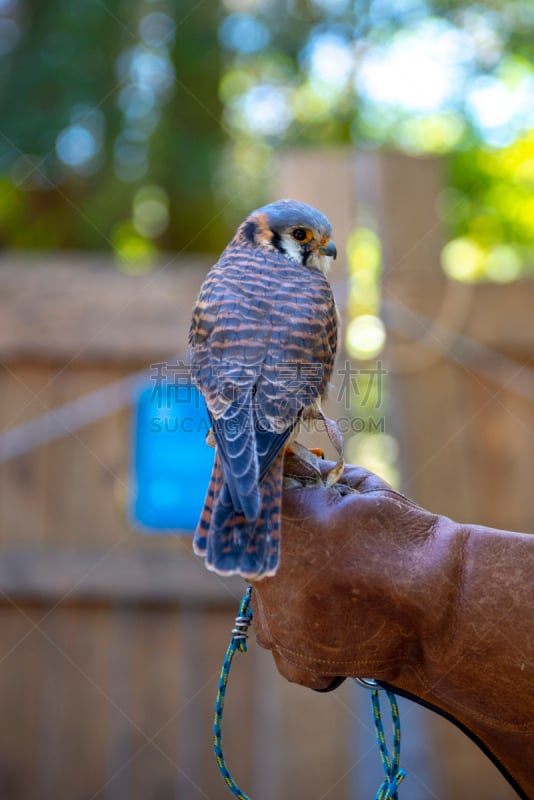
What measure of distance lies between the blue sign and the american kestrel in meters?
0.95

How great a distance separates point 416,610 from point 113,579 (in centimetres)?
196

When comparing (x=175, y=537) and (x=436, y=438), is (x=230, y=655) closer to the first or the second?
(x=175, y=537)

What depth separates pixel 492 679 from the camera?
5.49 feet

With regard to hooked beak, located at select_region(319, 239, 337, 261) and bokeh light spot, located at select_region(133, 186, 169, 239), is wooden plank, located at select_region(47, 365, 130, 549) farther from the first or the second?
bokeh light spot, located at select_region(133, 186, 169, 239)

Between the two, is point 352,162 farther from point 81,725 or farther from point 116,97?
point 116,97

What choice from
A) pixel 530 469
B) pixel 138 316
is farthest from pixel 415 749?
pixel 138 316

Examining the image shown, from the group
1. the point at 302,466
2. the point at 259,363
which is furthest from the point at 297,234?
the point at 302,466

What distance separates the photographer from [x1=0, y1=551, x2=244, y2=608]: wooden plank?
3.39m

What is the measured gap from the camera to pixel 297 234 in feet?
9.07

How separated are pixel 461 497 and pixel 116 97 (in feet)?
14.1

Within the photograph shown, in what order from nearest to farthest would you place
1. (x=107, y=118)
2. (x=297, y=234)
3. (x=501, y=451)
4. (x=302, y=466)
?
(x=302, y=466) < (x=297, y=234) < (x=501, y=451) < (x=107, y=118)

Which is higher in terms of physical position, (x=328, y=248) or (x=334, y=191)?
(x=334, y=191)

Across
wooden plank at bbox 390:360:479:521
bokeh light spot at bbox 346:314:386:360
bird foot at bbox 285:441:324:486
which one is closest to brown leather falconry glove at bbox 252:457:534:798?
bird foot at bbox 285:441:324:486

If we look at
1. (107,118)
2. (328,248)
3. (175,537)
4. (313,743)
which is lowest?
(313,743)
